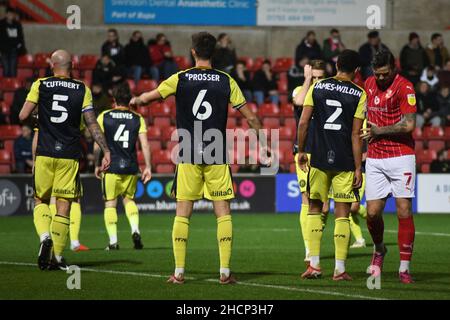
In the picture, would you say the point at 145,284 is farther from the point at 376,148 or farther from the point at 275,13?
the point at 275,13

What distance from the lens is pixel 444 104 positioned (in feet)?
84.0

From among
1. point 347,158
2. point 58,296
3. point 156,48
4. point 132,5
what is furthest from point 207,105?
point 132,5

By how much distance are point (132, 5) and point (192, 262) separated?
642 inches

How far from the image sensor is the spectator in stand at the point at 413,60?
25.6 metres

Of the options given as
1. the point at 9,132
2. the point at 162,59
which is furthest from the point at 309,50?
the point at 9,132

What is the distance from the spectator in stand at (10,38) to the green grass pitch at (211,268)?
7172 millimetres

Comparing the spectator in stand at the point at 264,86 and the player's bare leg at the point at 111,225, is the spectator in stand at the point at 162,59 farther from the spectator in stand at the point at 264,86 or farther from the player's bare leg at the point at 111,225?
the player's bare leg at the point at 111,225

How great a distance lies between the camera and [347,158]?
10.3 m

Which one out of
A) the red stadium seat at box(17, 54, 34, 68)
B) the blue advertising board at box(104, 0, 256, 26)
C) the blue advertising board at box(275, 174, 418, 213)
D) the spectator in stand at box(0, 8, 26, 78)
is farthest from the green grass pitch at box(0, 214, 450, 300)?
the blue advertising board at box(104, 0, 256, 26)

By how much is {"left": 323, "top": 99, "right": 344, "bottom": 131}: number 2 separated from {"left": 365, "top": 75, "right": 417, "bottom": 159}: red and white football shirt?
397 millimetres

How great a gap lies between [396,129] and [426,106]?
15.7 m

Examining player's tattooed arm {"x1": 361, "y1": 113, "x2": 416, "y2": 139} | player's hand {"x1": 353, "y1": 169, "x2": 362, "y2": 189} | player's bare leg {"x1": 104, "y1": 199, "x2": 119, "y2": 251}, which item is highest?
player's tattooed arm {"x1": 361, "y1": 113, "x2": 416, "y2": 139}

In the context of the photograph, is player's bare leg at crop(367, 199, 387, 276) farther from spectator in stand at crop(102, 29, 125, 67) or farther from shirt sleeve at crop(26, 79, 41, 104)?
spectator in stand at crop(102, 29, 125, 67)

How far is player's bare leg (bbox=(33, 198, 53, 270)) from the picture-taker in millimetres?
10930
